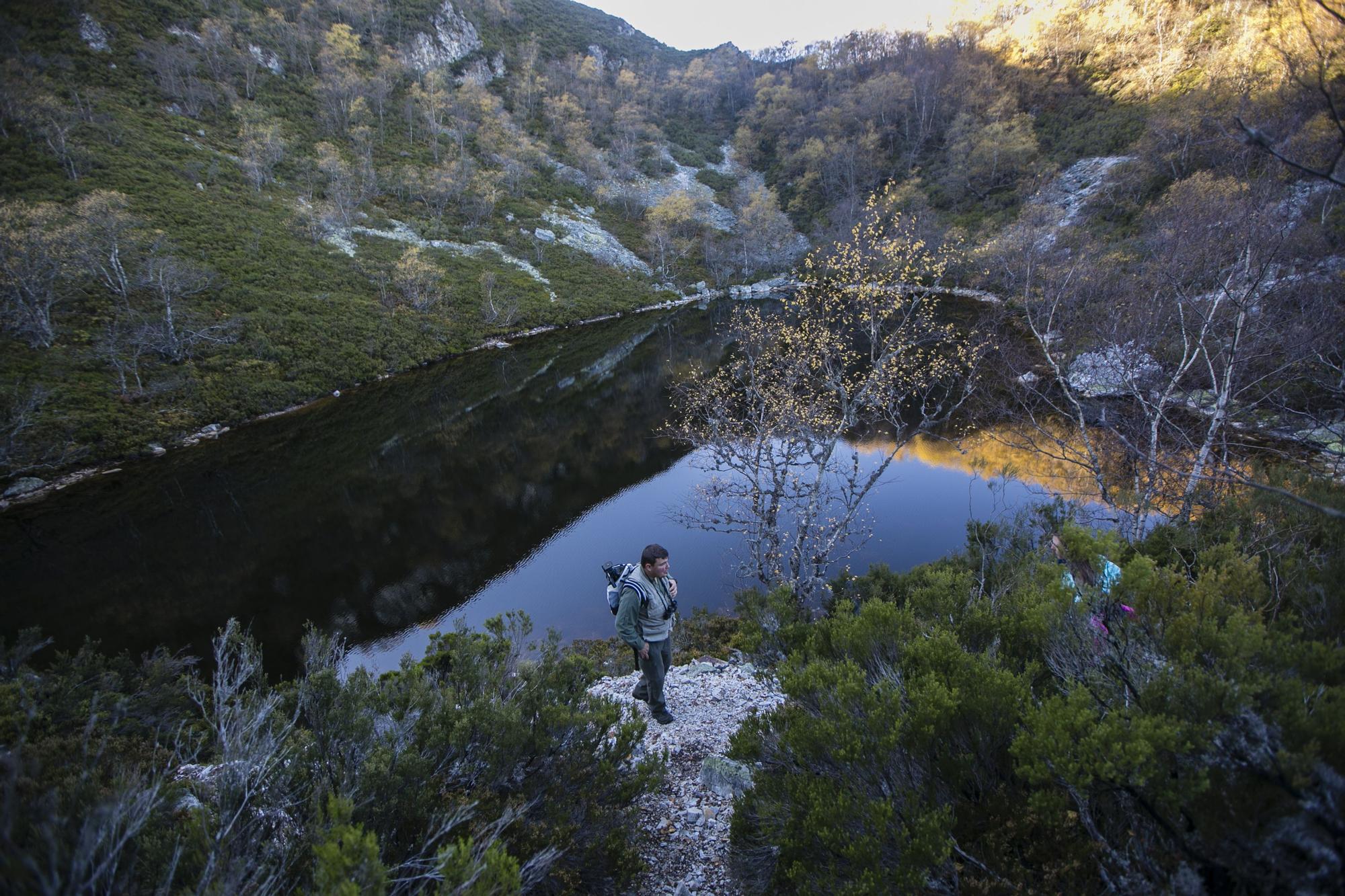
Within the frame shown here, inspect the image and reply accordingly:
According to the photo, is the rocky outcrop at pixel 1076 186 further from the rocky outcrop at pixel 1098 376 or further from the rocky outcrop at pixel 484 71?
the rocky outcrop at pixel 484 71

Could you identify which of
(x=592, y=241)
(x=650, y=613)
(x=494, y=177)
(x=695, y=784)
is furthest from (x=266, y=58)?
(x=695, y=784)

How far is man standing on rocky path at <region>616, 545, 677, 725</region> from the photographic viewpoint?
18.4 feet

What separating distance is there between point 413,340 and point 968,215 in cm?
5353

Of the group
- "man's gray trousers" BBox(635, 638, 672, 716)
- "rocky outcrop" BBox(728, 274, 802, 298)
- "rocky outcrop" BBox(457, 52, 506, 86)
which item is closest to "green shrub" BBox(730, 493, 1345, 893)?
"man's gray trousers" BBox(635, 638, 672, 716)

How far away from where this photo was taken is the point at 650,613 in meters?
5.79

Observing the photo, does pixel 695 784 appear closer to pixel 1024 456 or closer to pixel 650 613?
pixel 650 613

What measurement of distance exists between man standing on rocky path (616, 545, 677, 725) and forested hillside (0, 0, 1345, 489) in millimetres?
5076

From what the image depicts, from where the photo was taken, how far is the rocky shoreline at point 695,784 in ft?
13.8

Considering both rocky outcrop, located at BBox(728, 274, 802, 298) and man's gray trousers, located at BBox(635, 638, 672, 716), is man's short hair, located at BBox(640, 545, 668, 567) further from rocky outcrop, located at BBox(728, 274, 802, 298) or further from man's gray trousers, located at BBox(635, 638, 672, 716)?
rocky outcrop, located at BBox(728, 274, 802, 298)

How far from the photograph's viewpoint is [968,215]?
54.6m

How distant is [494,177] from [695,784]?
2696 inches

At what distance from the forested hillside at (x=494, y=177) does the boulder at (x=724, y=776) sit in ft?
17.8

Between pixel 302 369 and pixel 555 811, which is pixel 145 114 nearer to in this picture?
pixel 302 369

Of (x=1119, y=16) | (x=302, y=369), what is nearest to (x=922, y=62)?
(x=1119, y=16)
